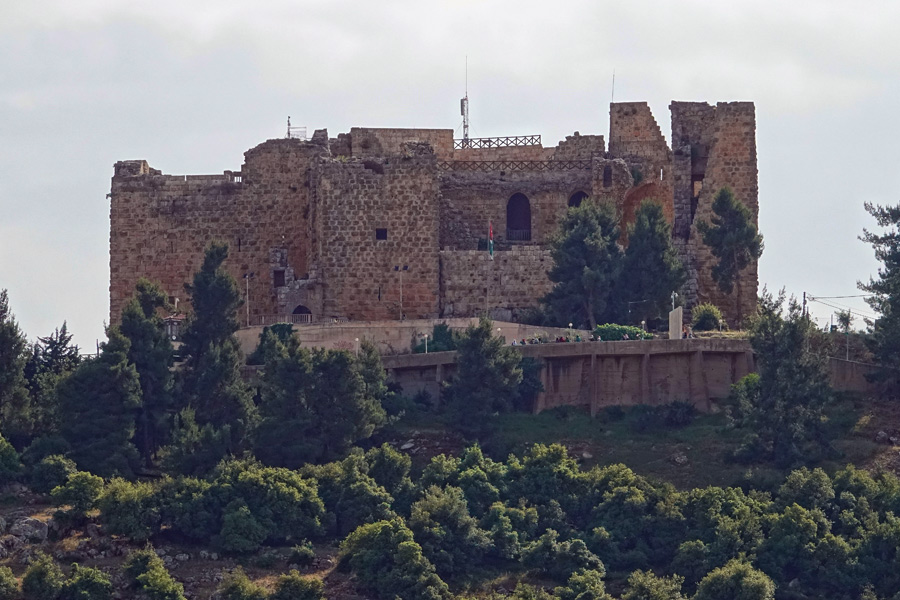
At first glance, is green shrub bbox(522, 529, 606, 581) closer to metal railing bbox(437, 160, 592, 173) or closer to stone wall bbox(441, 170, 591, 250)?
stone wall bbox(441, 170, 591, 250)

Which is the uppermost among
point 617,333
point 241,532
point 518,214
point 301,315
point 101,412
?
point 518,214

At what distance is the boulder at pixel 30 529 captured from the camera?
65562mm

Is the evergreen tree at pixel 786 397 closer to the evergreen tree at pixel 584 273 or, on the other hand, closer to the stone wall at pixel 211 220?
the evergreen tree at pixel 584 273

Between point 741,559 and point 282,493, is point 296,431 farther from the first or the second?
point 741,559

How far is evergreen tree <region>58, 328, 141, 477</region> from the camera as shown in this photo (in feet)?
A: 226

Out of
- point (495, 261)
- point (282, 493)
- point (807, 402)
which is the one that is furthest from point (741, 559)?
point (495, 261)

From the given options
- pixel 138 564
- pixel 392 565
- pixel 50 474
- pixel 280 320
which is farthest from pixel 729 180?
pixel 138 564

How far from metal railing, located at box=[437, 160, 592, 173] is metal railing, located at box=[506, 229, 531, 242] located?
1.77 meters

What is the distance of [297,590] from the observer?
2495 inches

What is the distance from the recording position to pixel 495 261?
79.6 m

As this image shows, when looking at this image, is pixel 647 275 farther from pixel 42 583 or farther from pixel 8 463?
pixel 42 583

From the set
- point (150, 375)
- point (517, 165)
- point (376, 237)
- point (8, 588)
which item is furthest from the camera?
point (517, 165)

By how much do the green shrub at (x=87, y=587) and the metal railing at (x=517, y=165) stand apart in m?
22.8

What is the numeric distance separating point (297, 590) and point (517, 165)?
74.6 ft
